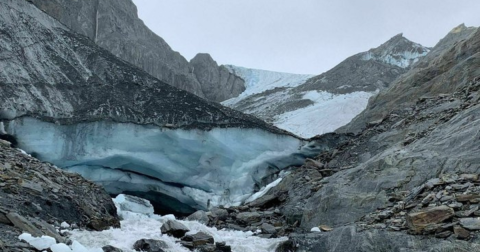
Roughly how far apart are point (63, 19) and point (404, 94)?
27601mm

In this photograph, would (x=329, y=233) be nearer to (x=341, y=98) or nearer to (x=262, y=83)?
(x=341, y=98)

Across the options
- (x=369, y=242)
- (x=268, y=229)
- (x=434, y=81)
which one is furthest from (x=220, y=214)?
(x=434, y=81)

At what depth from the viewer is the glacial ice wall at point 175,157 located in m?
15.5

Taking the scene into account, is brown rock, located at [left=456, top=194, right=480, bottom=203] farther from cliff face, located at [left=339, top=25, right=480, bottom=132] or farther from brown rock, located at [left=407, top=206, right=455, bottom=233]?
cliff face, located at [left=339, top=25, right=480, bottom=132]

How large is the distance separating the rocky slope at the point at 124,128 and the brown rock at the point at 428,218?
1078 cm

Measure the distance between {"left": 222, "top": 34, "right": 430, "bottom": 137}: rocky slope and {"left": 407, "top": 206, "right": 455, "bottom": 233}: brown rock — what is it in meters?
24.0

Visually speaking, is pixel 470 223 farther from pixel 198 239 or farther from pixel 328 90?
pixel 328 90

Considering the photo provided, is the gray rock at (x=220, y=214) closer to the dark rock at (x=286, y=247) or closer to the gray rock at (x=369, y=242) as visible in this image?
the gray rock at (x=369, y=242)

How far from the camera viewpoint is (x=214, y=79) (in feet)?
196

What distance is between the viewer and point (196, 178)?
17109 mm

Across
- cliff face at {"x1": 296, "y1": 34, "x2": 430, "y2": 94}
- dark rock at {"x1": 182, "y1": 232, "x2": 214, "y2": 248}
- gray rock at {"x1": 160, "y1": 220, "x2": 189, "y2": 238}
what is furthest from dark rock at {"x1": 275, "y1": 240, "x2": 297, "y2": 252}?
cliff face at {"x1": 296, "y1": 34, "x2": 430, "y2": 94}

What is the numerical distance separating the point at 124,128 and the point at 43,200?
25.5 feet

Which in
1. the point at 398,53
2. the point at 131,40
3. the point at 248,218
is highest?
the point at 398,53

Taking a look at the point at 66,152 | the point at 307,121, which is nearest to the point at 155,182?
the point at 66,152
